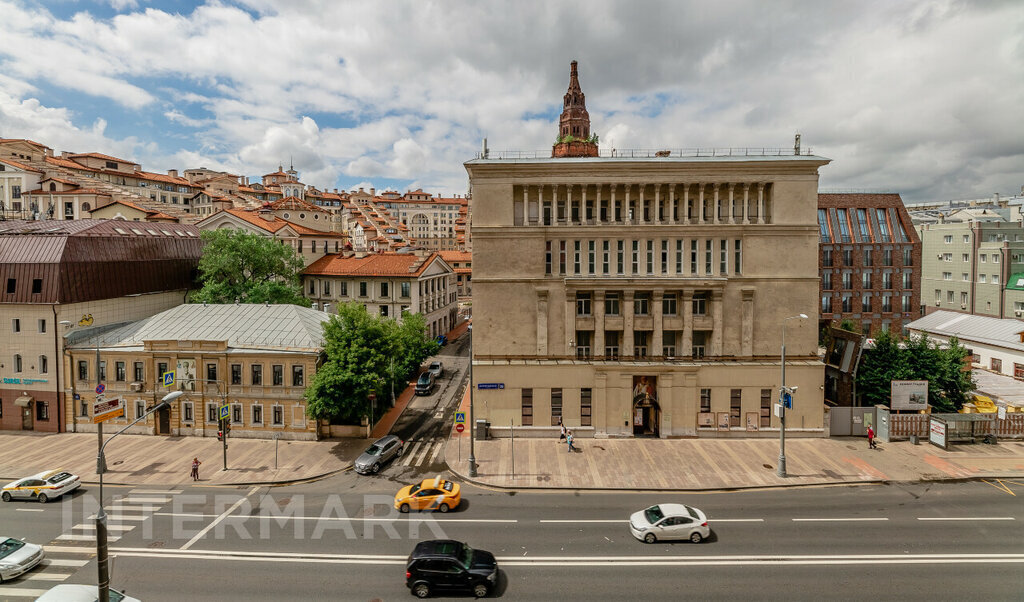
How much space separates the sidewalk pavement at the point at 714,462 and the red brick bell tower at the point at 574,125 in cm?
8996

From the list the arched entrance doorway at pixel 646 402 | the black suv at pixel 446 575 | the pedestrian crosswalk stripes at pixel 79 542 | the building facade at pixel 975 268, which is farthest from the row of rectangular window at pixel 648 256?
the building facade at pixel 975 268

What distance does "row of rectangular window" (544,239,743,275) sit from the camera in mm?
37656

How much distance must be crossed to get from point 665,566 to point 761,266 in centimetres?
2536

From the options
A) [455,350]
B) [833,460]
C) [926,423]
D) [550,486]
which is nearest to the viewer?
[550,486]

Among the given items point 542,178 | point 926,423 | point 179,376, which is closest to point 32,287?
point 179,376

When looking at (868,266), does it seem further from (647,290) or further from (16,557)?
(16,557)

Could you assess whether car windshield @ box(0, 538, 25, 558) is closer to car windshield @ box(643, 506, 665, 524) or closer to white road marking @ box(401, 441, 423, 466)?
white road marking @ box(401, 441, 423, 466)

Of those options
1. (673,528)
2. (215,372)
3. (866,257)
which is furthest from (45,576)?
(866,257)

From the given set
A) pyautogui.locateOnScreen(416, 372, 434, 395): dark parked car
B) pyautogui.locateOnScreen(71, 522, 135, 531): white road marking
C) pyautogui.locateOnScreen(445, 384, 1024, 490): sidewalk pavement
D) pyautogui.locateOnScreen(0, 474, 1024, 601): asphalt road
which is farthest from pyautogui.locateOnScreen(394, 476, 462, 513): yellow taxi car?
pyautogui.locateOnScreen(416, 372, 434, 395): dark parked car

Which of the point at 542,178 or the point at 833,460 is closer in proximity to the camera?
the point at 833,460

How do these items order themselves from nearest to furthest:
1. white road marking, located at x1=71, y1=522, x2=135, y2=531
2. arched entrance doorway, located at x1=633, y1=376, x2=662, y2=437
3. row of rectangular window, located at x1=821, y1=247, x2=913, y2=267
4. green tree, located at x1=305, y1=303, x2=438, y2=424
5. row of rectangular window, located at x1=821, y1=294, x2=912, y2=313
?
white road marking, located at x1=71, y1=522, x2=135, y2=531, green tree, located at x1=305, y1=303, x2=438, y2=424, arched entrance doorway, located at x1=633, y1=376, x2=662, y2=437, row of rectangular window, located at x1=821, y1=247, x2=913, y2=267, row of rectangular window, located at x1=821, y1=294, x2=912, y2=313

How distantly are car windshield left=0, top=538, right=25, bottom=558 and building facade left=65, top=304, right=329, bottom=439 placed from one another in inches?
605

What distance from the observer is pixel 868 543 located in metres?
22.3

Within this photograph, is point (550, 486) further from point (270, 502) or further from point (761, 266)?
point (761, 266)
